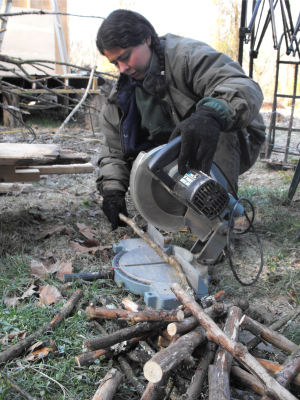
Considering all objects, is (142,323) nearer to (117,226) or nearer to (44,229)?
(117,226)

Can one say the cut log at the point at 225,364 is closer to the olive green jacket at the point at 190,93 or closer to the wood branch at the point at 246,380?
the wood branch at the point at 246,380

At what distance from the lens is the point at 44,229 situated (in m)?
2.87

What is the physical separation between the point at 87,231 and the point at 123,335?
57.1 inches

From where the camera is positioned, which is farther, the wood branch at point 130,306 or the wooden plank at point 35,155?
the wooden plank at point 35,155

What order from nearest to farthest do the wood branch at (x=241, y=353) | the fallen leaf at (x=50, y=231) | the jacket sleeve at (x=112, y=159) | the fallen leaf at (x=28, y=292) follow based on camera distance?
the wood branch at (x=241, y=353) → the fallen leaf at (x=28, y=292) → the fallen leaf at (x=50, y=231) → the jacket sleeve at (x=112, y=159)

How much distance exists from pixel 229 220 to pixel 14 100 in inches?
244

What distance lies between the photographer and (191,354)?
143 centimetres

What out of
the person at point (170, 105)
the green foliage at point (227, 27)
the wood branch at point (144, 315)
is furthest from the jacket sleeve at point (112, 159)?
the green foliage at point (227, 27)

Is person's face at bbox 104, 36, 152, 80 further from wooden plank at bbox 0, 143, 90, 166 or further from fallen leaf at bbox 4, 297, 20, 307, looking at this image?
Answer: fallen leaf at bbox 4, 297, 20, 307

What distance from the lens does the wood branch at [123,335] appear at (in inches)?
57.2

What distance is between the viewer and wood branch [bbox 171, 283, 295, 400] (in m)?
1.15

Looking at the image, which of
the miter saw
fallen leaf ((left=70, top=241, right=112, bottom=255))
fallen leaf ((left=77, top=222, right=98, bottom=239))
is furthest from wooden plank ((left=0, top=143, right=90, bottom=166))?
the miter saw

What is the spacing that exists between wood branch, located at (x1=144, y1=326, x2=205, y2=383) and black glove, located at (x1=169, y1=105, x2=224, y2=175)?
2.81ft

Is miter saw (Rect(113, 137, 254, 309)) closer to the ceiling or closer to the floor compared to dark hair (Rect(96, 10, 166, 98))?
closer to the floor
